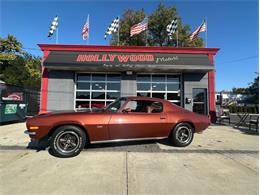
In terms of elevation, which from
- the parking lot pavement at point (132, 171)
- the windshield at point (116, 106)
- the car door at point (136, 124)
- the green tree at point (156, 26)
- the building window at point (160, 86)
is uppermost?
the green tree at point (156, 26)

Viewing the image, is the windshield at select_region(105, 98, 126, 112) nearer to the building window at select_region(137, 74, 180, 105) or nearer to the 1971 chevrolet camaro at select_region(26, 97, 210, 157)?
the 1971 chevrolet camaro at select_region(26, 97, 210, 157)

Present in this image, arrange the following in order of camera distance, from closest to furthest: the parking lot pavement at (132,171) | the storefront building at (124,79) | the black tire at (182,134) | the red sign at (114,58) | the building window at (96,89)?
the parking lot pavement at (132,171), the black tire at (182,134), the red sign at (114,58), the storefront building at (124,79), the building window at (96,89)

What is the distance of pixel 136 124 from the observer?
5.30m

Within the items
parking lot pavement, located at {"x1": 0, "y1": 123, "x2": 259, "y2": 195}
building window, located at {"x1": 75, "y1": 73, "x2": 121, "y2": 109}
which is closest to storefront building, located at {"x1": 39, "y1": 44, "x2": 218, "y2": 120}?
building window, located at {"x1": 75, "y1": 73, "x2": 121, "y2": 109}

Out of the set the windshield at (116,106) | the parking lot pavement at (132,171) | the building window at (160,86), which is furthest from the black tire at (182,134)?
the building window at (160,86)

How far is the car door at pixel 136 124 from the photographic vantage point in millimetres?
5148

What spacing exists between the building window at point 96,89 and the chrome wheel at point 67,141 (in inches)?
331

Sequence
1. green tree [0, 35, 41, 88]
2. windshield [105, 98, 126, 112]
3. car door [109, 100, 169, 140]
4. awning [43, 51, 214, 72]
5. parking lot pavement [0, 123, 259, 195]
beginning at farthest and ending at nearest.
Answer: green tree [0, 35, 41, 88]
awning [43, 51, 214, 72]
windshield [105, 98, 126, 112]
car door [109, 100, 169, 140]
parking lot pavement [0, 123, 259, 195]

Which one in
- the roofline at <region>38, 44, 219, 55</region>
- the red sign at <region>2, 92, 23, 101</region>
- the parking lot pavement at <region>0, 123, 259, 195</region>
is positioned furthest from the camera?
the roofline at <region>38, 44, 219, 55</region>

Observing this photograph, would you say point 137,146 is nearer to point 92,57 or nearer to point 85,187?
point 85,187

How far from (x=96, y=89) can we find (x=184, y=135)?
28.0ft

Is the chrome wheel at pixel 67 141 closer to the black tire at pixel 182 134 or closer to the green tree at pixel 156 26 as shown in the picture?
the black tire at pixel 182 134

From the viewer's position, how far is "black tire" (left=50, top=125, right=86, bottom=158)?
4765 millimetres

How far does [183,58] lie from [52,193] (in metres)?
11.5
